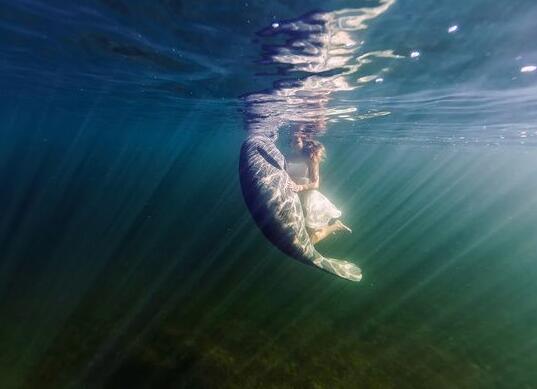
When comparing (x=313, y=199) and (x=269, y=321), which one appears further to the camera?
(x=269, y=321)

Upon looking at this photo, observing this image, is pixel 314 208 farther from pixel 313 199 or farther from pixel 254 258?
pixel 254 258

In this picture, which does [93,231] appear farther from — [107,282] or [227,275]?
[227,275]

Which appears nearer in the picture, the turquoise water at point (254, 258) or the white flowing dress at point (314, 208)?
the turquoise water at point (254, 258)

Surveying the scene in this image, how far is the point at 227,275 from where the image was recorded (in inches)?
567

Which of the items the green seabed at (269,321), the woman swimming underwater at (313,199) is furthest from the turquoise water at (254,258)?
the woman swimming underwater at (313,199)

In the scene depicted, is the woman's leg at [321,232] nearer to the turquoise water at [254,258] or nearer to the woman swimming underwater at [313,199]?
the woman swimming underwater at [313,199]

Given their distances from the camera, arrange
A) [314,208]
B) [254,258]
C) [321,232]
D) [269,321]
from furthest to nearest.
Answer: [254,258], [269,321], [321,232], [314,208]

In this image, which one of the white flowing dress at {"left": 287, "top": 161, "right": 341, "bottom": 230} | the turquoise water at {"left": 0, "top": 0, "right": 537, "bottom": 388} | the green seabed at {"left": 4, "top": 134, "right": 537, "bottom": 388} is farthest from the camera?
the white flowing dress at {"left": 287, "top": 161, "right": 341, "bottom": 230}

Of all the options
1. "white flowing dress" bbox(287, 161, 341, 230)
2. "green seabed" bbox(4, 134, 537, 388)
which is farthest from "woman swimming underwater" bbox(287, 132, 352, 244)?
"green seabed" bbox(4, 134, 537, 388)

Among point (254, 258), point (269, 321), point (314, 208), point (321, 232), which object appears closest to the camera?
point (314, 208)

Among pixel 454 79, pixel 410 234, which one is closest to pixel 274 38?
pixel 454 79

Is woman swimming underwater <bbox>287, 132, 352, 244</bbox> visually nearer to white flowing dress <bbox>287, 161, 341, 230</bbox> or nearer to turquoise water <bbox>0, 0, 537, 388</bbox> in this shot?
white flowing dress <bbox>287, 161, 341, 230</bbox>

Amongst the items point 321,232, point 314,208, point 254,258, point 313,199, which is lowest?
point 254,258

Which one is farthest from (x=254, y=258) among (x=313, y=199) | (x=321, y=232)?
(x=313, y=199)
